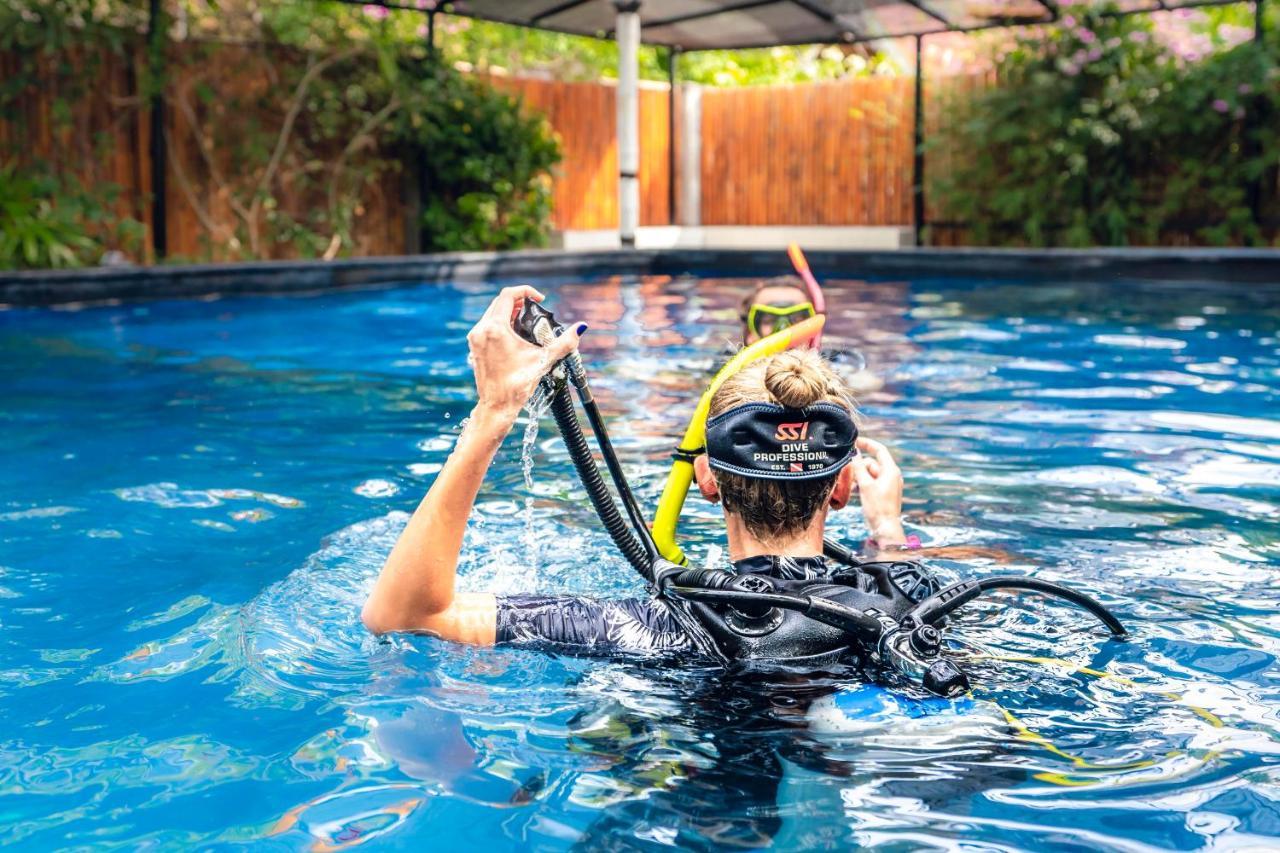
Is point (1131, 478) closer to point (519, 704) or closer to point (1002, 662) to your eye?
Answer: point (1002, 662)

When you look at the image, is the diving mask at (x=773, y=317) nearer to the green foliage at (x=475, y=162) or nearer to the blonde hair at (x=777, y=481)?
the blonde hair at (x=777, y=481)

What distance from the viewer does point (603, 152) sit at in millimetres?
19500

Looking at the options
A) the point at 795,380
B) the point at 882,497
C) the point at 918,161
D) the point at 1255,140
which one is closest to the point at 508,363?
the point at 795,380

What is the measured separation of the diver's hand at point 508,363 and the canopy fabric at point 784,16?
45.5 ft

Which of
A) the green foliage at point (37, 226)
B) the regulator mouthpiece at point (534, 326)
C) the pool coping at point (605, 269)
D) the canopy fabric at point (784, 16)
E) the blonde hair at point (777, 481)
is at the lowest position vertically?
the blonde hair at point (777, 481)

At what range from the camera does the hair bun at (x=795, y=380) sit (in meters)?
2.62

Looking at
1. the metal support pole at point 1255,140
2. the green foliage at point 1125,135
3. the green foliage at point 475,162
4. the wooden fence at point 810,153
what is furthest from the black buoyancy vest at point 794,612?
the wooden fence at point 810,153

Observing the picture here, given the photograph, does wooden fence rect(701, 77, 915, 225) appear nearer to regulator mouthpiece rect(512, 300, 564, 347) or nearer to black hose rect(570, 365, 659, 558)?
black hose rect(570, 365, 659, 558)

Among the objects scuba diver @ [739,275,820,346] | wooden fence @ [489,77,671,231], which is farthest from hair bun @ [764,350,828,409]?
wooden fence @ [489,77,671,231]

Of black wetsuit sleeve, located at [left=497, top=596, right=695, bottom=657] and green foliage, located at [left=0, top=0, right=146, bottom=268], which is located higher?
green foliage, located at [left=0, top=0, right=146, bottom=268]

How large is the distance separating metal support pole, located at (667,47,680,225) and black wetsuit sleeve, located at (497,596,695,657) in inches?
668

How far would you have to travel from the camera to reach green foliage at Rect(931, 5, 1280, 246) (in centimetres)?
1466

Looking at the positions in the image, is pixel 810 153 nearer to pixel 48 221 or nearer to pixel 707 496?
pixel 48 221

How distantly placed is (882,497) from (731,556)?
93 cm
